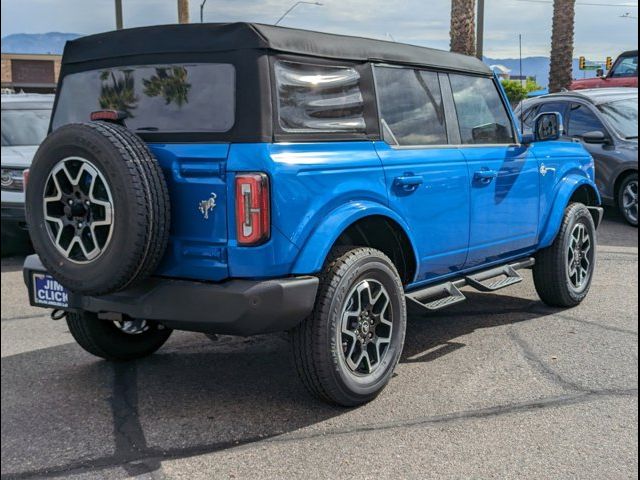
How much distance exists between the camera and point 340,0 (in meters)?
4.14

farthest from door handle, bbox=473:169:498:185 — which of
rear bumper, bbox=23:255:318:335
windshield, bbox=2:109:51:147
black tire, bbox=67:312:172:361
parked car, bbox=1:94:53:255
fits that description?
windshield, bbox=2:109:51:147

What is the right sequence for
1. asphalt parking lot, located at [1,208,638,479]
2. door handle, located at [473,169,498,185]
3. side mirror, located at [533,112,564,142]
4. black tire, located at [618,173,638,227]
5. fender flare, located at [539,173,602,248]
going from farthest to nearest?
black tire, located at [618,173,638,227] → fender flare, located at [539,173,602,248] → side mirror, located at [533,112,564,142] → door handle, located at [473,169,498,185] → asphalt parking lot, located at [1,208,638,479]

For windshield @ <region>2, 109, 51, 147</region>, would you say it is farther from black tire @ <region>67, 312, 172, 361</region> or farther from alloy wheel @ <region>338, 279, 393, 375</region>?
alloy wheel @ <region>338, 279, 393, 375</region>

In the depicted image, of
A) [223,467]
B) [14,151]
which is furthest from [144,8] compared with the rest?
[14,151]

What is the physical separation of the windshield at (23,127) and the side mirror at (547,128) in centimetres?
601

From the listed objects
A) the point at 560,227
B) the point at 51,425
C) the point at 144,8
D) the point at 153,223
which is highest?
the point at 144,8

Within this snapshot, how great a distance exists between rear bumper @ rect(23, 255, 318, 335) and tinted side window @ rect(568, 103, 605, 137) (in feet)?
25.7

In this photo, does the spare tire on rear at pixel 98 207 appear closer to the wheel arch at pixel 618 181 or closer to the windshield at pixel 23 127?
the windshield at pixel 23 127

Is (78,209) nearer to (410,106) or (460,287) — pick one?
(410,106)

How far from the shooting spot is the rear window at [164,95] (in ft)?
12.1

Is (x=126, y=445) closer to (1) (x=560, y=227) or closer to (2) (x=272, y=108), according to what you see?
(2) (x=272, y=108)

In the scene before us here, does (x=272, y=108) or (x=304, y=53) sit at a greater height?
(x=304, y=53)

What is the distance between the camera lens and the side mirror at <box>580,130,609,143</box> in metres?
10.1

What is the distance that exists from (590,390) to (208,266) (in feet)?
7.18
